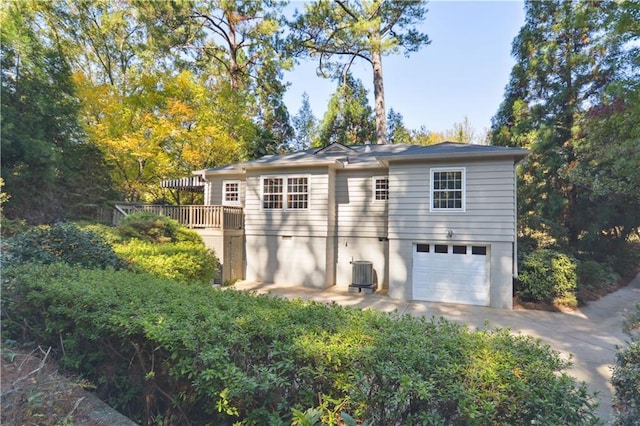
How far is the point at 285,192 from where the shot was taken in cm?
1186

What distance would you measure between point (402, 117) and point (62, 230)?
22.3 meters

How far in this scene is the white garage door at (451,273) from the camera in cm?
932

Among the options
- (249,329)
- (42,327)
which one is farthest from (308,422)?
(42,327)

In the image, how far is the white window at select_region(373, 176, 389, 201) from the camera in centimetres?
1129

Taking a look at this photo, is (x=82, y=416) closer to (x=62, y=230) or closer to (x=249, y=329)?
(x=249, y=329)

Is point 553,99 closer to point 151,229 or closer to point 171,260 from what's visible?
point 171,260

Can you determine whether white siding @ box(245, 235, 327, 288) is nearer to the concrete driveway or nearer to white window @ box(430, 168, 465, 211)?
the concrete driveway

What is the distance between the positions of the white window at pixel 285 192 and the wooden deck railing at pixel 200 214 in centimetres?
125

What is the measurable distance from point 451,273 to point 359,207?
3.70 m

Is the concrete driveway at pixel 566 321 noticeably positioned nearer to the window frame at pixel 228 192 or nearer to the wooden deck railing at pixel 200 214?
the wooden deck railing at pixel 200 214

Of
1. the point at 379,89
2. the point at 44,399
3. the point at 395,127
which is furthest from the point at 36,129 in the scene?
the point at 395,127

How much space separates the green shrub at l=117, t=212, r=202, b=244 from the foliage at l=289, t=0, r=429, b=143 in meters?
11.9

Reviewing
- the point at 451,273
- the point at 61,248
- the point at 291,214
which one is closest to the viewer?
the point at 61,248

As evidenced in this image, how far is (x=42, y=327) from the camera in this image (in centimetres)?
332
